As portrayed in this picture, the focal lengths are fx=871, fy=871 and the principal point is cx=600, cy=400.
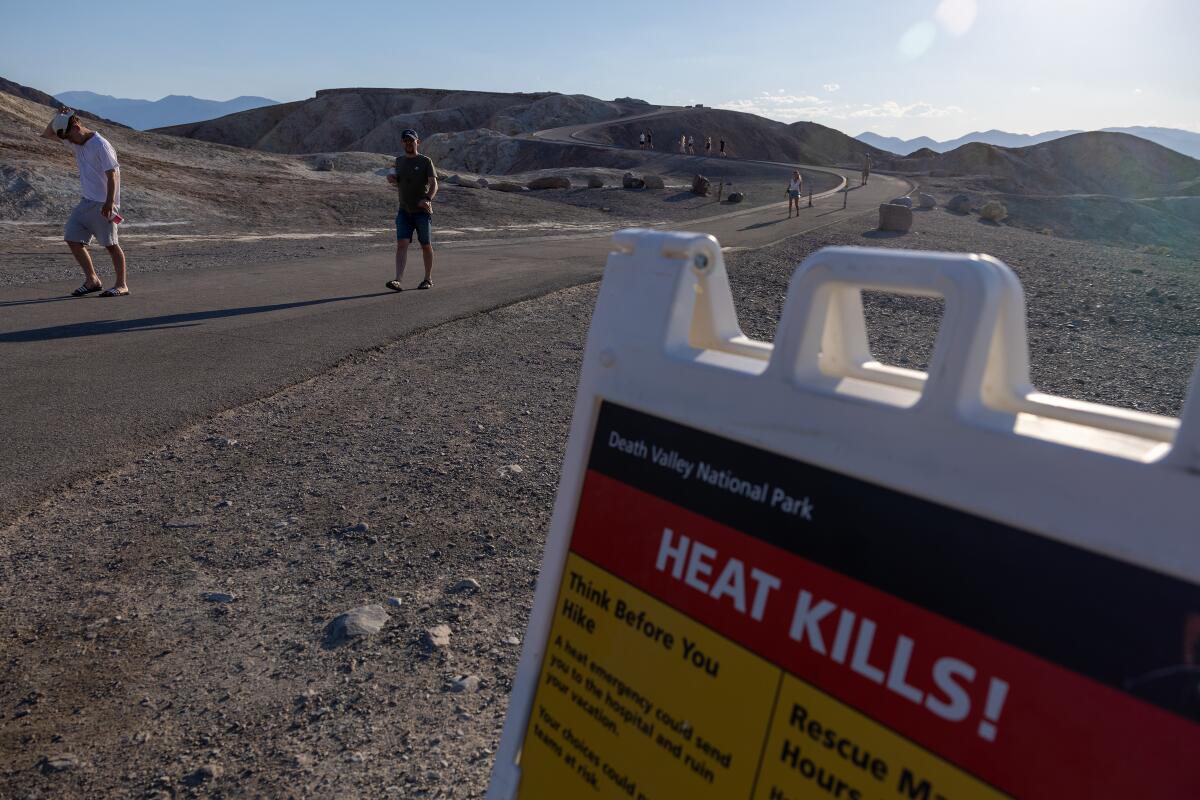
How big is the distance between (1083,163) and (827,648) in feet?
358

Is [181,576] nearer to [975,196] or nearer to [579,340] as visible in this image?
[579,340]

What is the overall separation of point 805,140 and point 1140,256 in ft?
243

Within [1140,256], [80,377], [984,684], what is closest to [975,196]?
[1140,256]

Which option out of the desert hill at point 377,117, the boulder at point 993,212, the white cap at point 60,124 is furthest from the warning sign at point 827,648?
the desert hill at point 377,117

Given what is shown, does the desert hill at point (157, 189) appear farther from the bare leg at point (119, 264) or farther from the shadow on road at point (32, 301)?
the shadow on road at point (32, 301)

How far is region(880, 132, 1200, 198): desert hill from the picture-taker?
8231 cm

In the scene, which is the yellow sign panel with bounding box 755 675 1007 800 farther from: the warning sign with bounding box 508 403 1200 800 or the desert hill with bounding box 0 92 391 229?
the desert hill with bounding box 0 92 391 229

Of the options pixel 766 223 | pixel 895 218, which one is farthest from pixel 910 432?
pixel 766 223

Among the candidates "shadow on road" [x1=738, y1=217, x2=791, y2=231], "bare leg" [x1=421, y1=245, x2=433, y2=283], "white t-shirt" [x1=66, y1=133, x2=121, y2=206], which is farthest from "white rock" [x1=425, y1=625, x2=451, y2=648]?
"shadow on road" [x1=738, y1=217, x2=791, y2=231]

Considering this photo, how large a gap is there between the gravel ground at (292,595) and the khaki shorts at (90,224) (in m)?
4.25

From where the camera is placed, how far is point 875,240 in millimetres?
23625

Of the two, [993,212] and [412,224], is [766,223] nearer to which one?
[993,212]

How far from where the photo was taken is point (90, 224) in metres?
9.57

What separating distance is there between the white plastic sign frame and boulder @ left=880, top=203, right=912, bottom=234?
25832mm
